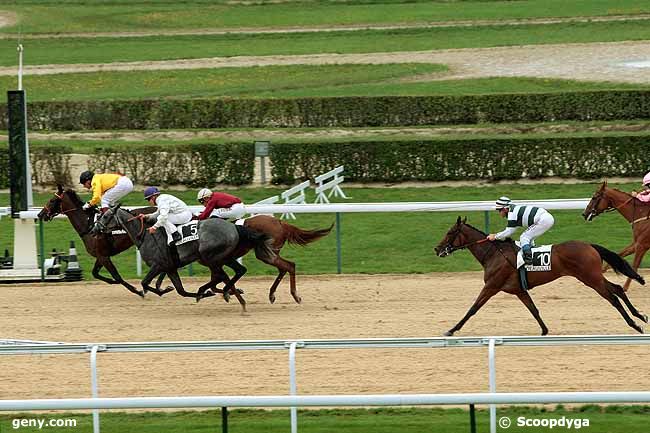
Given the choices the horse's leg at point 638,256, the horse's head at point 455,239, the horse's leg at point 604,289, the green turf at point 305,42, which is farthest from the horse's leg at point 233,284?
the green turf at point 305,42

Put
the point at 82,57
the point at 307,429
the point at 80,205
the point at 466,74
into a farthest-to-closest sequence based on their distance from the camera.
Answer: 1. the point at 82,57
2. the point at 466,74
3. the point at 80,205
4. the point at 307,429

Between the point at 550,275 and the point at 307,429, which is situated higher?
the point at 550,275

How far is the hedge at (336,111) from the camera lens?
75.7 ft

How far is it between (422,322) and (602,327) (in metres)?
1.49

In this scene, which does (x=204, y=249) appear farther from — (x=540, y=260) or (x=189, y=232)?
(x=540, y=260)

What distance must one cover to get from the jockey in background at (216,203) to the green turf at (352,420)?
4.31 meters

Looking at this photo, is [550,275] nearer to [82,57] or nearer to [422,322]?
[422,322]

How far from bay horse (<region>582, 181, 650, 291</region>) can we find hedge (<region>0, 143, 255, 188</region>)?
Answer: 733cm

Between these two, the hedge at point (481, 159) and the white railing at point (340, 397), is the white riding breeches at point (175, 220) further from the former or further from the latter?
the hedge at point (481, 159)

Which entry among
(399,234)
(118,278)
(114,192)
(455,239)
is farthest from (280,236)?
(399,234)

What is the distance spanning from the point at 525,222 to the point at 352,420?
331cm

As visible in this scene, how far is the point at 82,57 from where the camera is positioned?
32875 mm

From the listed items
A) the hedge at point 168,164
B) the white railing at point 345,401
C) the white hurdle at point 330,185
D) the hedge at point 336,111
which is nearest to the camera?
the white railing at point 345,401

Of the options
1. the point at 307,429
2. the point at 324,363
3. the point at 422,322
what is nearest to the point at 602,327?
the point at 422,322
